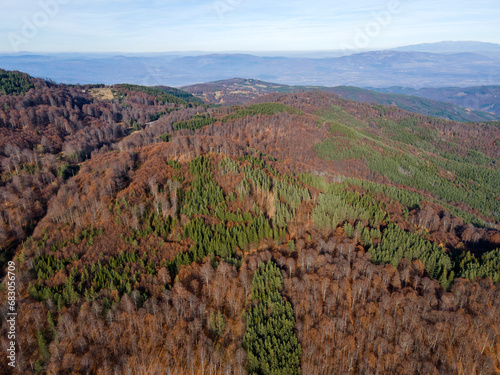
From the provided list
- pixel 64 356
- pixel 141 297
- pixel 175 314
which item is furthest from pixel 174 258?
pixel 64 356

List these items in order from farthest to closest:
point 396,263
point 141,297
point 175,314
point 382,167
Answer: point 382,167 → point 396,263 → point 141,297 → point 175,314

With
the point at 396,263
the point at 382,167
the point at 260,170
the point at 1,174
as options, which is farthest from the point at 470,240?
the point at 1,174

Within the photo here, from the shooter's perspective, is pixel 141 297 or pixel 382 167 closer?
pixel 141 297

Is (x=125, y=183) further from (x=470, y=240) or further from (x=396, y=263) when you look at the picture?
(x=470, y=240)

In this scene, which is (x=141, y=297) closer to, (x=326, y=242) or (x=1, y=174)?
(x=326, y=242)

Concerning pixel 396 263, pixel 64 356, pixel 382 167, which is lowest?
pixel 64 356

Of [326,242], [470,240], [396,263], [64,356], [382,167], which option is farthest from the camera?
[382,167]

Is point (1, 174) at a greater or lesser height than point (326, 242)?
greater
